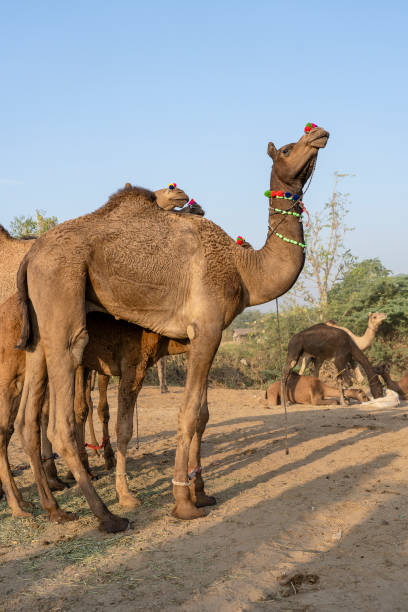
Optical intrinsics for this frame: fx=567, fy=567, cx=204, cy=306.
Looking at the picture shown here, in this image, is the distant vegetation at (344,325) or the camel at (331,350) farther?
the distant vegetation at (344,325)

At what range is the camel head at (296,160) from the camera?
6000mm

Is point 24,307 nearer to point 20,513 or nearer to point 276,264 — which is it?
point 20,513

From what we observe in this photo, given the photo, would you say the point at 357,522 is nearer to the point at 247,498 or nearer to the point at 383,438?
the point at 247,498

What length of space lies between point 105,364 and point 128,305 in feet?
3.56

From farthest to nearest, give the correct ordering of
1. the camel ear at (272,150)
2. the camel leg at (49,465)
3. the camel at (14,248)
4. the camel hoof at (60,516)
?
the camel at (14,248)
the camel leg at (49,465)
the camel ear at (272,150)
the camel hoof at (60,516)

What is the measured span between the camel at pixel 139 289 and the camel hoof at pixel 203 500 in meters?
0.05

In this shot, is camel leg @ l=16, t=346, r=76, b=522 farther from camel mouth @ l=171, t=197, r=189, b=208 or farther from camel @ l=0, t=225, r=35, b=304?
camel mouth @ l=171, t=197, r=189, b=208

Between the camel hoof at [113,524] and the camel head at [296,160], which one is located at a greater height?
the camel head at [296,160]

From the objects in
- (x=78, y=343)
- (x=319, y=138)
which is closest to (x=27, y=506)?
(x=78, y=343)

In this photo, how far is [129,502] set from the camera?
19.1 feet

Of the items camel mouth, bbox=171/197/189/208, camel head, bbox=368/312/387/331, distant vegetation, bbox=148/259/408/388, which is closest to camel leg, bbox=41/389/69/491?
camel mouth, bbox=171/197/189/208

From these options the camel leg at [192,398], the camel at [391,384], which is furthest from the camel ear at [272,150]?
the camel at [391,384]

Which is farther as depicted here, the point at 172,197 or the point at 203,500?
A: the point at 172,197

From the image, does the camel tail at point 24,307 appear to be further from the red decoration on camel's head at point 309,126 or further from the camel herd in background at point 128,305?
→ the red decoration on camel's head at point 309,126
